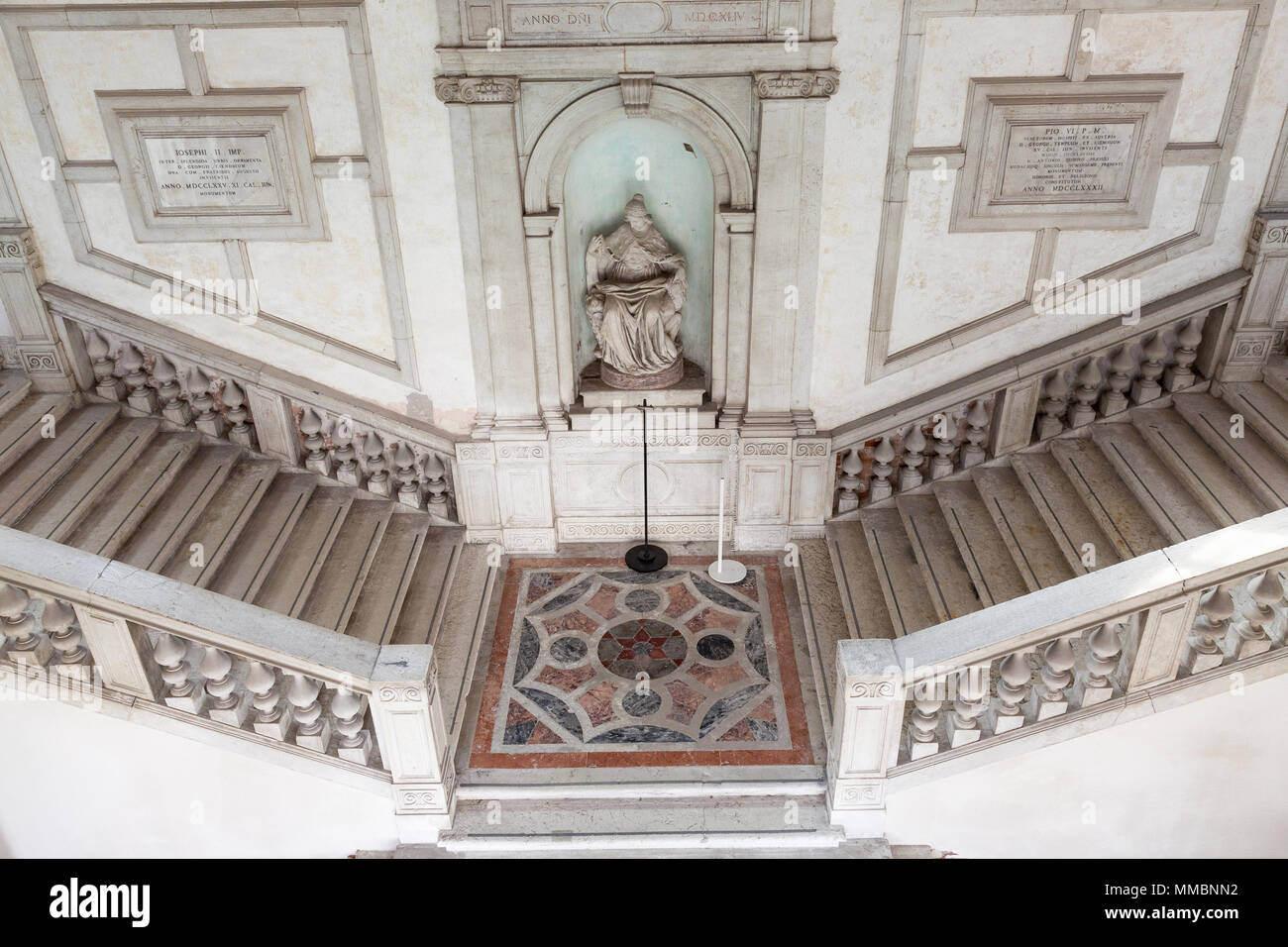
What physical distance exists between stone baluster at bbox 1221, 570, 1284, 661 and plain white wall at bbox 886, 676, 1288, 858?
23cm

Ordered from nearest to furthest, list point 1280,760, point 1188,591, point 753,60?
1. point 1188,591
2. point 1280,760
3. point 753,60

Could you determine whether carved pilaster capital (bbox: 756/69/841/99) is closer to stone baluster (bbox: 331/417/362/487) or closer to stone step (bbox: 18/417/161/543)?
stone baluster (bbox: 331/417/362/487)

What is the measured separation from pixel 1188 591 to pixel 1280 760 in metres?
1.43

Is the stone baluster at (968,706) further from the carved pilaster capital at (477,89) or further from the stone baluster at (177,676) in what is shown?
the carved pilaster capital at (477,89)

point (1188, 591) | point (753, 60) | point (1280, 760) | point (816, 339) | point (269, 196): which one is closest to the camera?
point (1188, 591)

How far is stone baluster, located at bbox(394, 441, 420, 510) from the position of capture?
7320 millimetres

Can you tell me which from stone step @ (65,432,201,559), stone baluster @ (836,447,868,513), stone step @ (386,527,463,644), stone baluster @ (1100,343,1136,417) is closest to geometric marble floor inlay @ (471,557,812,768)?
stone step @ (386,527,463,644)

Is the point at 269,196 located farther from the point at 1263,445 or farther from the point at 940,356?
the point at 1263,445

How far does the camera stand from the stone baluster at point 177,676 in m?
4.86

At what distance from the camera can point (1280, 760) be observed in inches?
209

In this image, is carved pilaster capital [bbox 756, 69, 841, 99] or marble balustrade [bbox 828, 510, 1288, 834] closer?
marble balustrade [bbox 828, 510, 1288, 834]

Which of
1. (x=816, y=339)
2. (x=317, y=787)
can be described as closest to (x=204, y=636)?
Answer: (x=317, y=787)

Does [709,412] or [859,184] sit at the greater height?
[859,184]

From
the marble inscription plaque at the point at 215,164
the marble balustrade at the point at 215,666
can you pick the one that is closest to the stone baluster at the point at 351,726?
the marble balustrade at the point at 215,666
